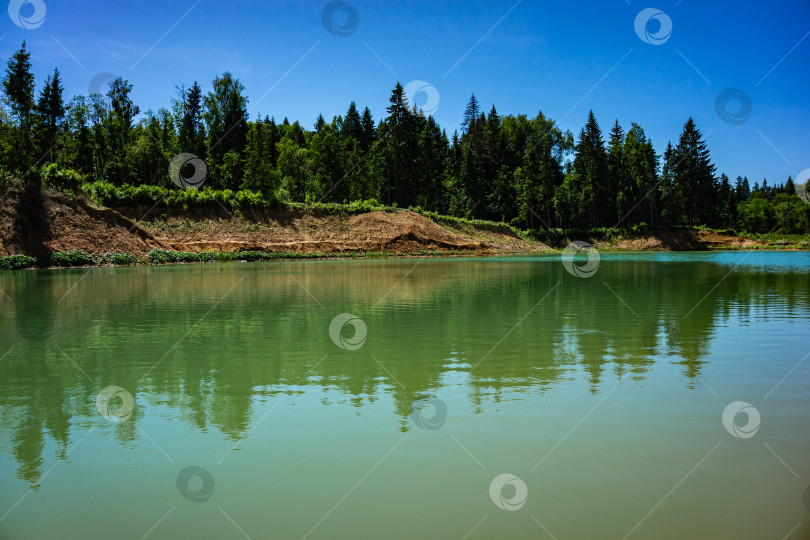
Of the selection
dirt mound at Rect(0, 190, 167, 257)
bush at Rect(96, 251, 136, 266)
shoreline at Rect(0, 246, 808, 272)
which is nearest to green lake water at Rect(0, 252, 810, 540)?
shoreline at Rect(0, 246, 808, 272)

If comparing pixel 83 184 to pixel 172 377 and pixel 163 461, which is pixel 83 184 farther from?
pixel 163 461

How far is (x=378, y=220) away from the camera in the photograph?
71688 millimetres

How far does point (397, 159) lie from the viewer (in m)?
90.8

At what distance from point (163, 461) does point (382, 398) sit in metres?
3.05

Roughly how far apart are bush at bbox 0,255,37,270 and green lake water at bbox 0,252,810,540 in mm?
37364
